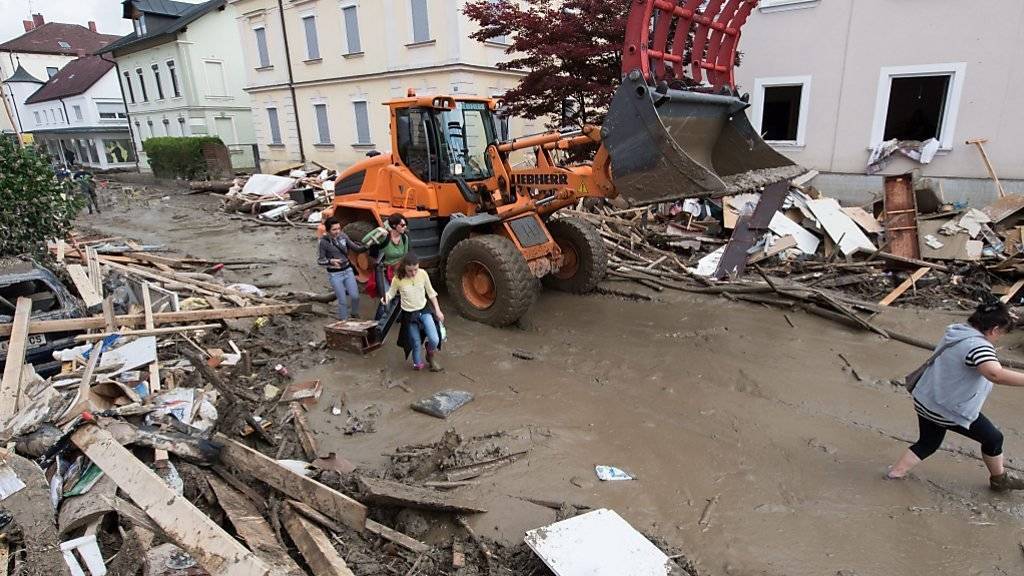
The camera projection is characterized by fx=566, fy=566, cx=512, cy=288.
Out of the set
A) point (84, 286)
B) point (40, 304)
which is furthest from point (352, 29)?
point (40, 304)

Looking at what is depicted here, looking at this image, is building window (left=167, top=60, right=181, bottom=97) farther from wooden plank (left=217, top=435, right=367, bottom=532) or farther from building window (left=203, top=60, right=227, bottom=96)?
wooden plank (left=217, top=435, right=367, bottom=532)

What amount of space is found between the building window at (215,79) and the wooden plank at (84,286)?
24492mm

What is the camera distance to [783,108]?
13.8 metres

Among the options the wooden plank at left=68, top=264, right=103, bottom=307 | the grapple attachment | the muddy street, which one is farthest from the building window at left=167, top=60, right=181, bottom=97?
the grapple attachment

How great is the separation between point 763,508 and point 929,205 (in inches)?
373

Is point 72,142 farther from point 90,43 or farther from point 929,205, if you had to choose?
point 929,205

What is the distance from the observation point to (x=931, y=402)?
4.04m

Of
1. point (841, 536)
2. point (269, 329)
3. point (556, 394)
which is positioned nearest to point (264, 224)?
point (269, 329)

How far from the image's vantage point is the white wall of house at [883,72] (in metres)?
11.0

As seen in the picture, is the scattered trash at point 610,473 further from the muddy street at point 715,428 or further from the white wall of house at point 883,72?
the white wall of house at point 883,72

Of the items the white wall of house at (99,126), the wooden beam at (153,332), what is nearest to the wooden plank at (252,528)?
the wooden beam at (153,332)

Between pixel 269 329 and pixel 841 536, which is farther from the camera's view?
Answer: pixel 269 329

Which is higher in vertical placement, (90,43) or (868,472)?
(90,43)

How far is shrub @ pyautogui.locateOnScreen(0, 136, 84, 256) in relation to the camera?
26.7ft
